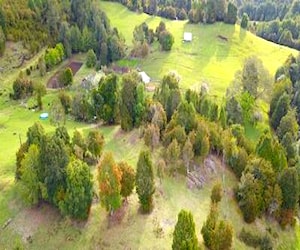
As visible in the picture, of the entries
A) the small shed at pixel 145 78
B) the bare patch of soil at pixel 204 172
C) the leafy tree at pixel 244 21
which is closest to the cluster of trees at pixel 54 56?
the small shed at pixel 145 78

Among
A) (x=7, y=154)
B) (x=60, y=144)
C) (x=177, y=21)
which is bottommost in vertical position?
(x=177, y=21)

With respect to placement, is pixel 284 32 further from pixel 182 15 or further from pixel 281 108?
pixel 281 108

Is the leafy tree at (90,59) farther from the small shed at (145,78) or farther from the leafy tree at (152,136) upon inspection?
the leafy tree at (152,136)

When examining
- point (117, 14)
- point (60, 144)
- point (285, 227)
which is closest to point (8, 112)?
point (60, 144)

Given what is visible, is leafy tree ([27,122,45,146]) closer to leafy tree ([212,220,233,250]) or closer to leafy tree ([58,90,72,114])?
leafy tree ([212,220,233,250])

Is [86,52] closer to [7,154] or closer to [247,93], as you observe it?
[247,93]

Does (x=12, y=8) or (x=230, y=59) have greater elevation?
(x=12, y=8)

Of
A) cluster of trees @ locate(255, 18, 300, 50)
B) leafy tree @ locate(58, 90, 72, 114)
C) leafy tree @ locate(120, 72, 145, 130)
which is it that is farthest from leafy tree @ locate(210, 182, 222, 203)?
cluster of trees @ locate(255, 18, 300, 50)
